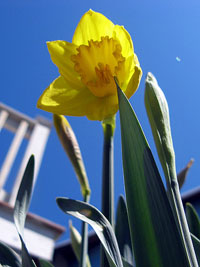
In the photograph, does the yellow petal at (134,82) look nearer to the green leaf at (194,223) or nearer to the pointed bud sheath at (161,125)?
the pointed bud sheath at (161,125)

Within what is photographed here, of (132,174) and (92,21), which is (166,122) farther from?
(92,21)

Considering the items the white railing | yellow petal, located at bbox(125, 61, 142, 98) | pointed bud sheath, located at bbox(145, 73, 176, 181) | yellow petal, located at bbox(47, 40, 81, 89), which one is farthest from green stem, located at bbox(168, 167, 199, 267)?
the white railing

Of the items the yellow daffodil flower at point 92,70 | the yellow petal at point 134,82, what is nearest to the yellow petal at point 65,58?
the yellow daffodil flower at point 92,70

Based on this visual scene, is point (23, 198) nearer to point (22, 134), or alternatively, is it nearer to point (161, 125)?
point (161, 125)

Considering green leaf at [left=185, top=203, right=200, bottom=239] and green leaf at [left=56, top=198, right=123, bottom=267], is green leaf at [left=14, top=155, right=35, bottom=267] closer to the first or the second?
green leaf at [left=56, top=198, right=123, bottom=267]

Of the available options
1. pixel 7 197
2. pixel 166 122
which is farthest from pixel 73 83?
pixel 7 197

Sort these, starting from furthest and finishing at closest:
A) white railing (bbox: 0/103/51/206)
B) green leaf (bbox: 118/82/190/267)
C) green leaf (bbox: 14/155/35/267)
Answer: white railing (bbox: 0/103/51/206) → green leaf (bbox: 14/155/35/267) → green leaf (bbox: 118/82/190/267)
